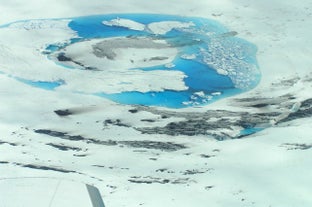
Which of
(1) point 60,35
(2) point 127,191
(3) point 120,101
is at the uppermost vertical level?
(1) point 60,35

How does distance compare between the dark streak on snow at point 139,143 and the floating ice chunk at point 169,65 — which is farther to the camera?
the floating ice chunk at point 169,65

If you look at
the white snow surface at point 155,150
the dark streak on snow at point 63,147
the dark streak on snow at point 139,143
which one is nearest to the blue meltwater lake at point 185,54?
the white snow surface at point 155,150

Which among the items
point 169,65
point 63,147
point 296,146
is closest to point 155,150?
point 63,147

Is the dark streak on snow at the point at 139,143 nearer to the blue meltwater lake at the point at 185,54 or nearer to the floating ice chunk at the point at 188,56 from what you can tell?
the blue meltwater lake at the point at 185,54

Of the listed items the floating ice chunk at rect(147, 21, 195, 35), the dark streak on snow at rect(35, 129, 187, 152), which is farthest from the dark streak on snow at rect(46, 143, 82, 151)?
the floating ice chunk at rect(147, 21, 195, 35)

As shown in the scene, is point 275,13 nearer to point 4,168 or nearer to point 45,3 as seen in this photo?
point 45,3

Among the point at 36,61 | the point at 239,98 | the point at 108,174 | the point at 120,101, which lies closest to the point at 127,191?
the point at 108,174

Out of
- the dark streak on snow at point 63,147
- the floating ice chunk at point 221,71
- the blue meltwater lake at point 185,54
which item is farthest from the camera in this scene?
the floating ice chunk at point 221,71
